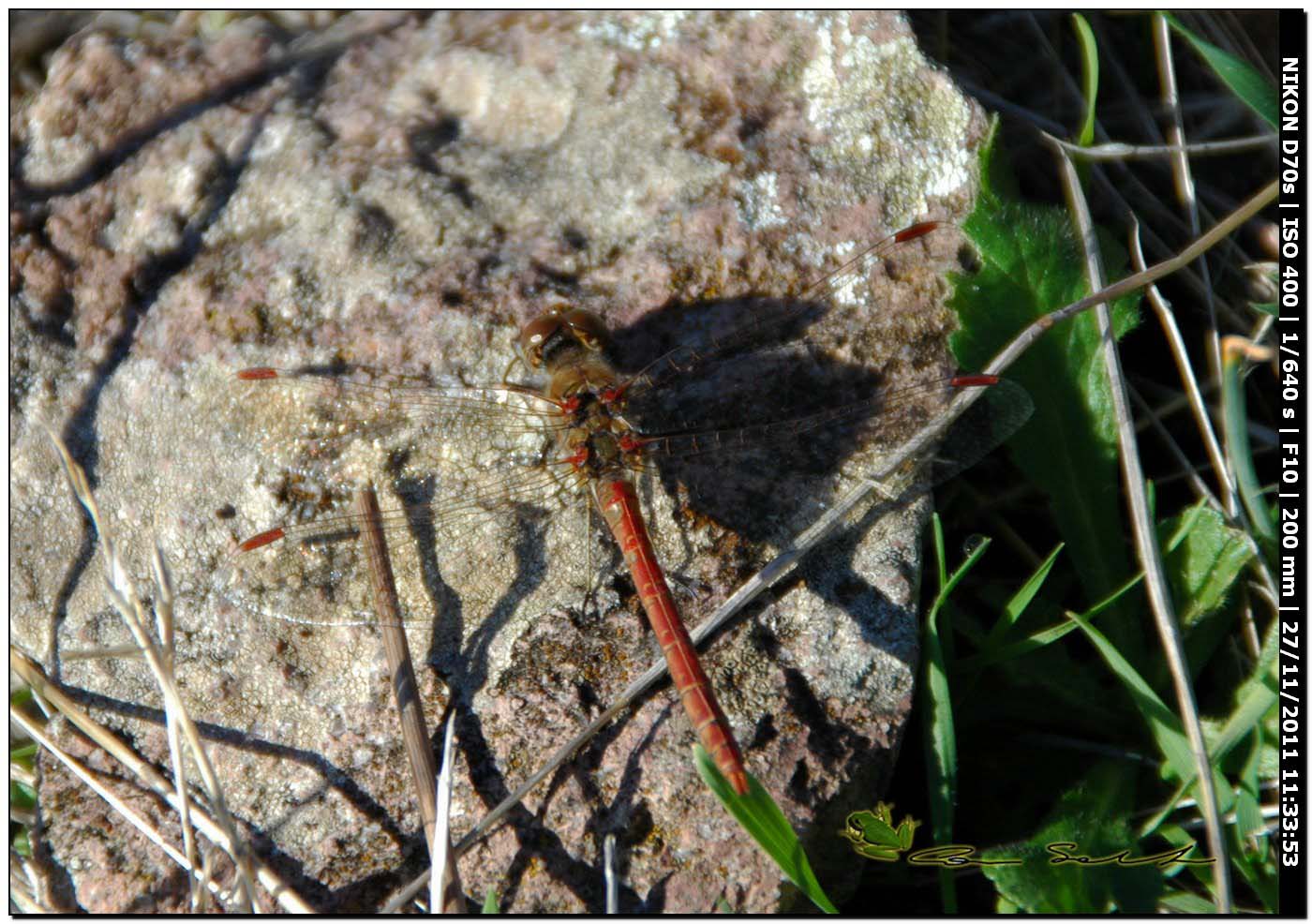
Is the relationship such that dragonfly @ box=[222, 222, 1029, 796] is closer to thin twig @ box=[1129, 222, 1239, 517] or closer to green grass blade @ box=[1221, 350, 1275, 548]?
green grass blade @ box=[1221, 350, 1275, 548]

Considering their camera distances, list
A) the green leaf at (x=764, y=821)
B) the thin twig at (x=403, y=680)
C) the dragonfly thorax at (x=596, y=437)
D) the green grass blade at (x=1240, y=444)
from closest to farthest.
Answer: the green leaf at (x=764, y=821) → the thin twig at (x=403, y=680) → the green grass blade at (x=1240, y=444) → the dragonfly thorax at (x=596, y=437)

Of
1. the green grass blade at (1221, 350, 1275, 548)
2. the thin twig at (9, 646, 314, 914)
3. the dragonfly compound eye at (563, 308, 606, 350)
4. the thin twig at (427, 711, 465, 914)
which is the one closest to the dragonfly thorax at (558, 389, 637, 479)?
the dragonfly compound eye at (563, 308, 606, 350)

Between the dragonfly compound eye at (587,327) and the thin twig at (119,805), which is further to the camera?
the dragonfly compound eye at (587,327)

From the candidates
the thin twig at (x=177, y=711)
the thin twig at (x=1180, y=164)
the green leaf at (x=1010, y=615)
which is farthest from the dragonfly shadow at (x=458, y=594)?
the thin twig at (x=1180, y=164)

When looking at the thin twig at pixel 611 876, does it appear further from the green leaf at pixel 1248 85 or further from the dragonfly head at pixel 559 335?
the green leaf at pixel 1248 85

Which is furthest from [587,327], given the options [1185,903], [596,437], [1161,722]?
[1185,903]

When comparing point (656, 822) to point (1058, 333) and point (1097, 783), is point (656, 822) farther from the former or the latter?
point (1058, 333)
